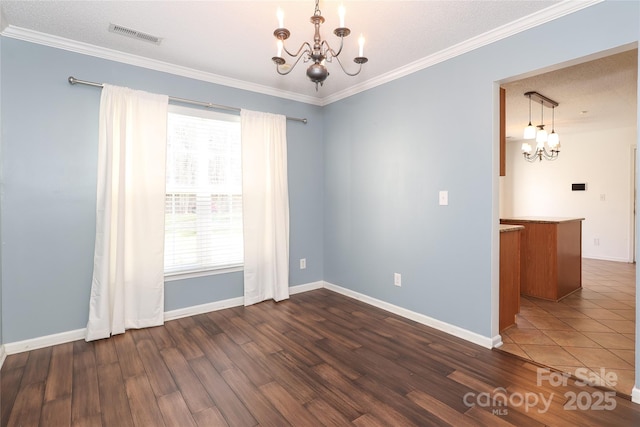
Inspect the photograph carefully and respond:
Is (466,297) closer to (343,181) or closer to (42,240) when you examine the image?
(343,181)

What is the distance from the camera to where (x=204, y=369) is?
7.60 ft

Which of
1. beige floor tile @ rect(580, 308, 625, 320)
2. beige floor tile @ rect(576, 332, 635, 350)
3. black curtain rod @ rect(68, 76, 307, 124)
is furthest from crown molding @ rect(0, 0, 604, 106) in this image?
beige floor tile @ rect(580, 308, 625, 320)

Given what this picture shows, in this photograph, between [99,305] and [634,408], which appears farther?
[99,305]

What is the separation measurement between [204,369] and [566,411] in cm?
232

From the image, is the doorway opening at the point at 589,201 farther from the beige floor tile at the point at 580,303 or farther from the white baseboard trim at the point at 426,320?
the white baseboard trim at the point at 426,320

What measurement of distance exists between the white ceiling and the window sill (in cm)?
200

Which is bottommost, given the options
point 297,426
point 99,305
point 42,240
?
point 297,426

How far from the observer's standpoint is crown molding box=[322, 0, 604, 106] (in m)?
2.15

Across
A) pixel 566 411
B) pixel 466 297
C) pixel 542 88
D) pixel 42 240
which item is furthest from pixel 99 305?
pixel 542 88

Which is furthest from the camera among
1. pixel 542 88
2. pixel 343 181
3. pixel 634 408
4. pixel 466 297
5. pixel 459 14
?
pixel 343 181

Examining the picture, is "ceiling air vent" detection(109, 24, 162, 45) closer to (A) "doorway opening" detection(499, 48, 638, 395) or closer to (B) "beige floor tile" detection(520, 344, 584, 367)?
(A) "doorway opening" detection(499, 48, 638, 395)

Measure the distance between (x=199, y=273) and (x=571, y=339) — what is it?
357cm

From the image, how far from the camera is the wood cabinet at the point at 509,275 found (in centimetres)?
291

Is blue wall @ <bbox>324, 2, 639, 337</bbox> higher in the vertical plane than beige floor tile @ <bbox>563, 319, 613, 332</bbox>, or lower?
higher
